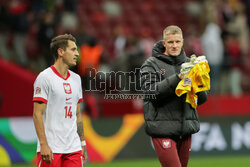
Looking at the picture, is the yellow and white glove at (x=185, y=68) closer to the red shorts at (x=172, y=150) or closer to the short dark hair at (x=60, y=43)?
the red shorts at (x=172, y=150)

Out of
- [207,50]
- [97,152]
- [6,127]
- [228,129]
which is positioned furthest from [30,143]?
[207,50]

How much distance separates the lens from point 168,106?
6789mm

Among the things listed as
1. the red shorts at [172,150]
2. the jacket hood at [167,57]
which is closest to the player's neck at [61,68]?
the jacket hood at [167,57]

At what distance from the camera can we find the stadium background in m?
13.7

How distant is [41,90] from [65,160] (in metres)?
0.91

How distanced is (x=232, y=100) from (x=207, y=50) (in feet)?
5.59

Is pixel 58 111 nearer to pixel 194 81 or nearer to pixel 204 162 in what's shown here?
pixel 194 81

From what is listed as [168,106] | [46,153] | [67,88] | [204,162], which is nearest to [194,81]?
[168,106]

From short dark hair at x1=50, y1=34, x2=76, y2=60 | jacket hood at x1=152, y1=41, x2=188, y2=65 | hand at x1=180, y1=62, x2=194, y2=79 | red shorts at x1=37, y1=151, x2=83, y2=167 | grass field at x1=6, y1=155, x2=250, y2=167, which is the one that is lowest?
grass field at x1=6, y1=155, x2=250, y2=167

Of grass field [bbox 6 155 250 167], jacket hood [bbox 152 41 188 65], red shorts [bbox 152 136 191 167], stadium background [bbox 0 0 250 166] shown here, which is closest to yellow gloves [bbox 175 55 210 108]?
jacket hood [bbox 152 41 188 65]

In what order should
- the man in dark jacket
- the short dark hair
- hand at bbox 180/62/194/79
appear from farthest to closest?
the short dark hair, the man in dark jacket, hand at bbox 180/62/194/79

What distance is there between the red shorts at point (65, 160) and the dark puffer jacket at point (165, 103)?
3.06ft

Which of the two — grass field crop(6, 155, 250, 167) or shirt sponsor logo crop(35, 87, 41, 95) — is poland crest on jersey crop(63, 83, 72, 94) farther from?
grass field crop(6, 155, 250, 167)

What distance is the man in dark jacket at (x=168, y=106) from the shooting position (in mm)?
6648
